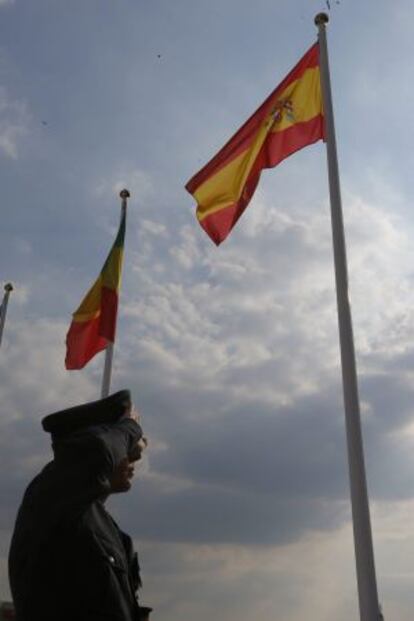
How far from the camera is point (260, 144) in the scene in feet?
31.0

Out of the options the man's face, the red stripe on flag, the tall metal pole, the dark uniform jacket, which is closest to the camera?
the dark uniform jacket

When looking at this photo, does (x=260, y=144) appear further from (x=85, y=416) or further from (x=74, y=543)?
(x=74, y=543)

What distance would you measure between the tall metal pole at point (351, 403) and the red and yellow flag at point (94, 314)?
530cm

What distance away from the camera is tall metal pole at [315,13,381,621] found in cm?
643

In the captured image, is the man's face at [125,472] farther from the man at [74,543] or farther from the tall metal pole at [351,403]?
the tall metal pole at [351,403]

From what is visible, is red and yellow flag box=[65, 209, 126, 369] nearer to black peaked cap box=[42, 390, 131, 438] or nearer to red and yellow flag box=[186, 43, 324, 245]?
red and yellow flag box=[186, 43, 324, 245]

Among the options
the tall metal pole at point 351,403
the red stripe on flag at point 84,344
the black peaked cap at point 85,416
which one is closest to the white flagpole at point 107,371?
the red stripe on flag at point 84,344

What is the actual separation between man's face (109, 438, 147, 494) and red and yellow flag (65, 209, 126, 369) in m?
9.65

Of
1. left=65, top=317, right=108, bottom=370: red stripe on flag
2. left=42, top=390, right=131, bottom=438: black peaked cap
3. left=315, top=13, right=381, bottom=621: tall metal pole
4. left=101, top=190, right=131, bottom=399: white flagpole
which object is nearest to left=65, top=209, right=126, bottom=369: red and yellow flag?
left=65, top=317, right=108, bottom=370: red stripe on flag

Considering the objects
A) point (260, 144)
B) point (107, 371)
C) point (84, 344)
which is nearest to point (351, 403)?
point (260, 144)

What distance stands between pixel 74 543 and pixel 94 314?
10.7 meters

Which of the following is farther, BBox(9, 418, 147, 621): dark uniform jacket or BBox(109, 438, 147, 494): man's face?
BBox(109, 438, 147, 494): man's face

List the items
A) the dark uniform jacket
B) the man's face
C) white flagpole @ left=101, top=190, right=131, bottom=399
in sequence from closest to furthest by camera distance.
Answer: the dark uniform jacket
the man's face
white flagpole @ left=101, top=190, right=131, bottom=399

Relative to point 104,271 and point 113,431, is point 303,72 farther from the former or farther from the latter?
point 113,431
